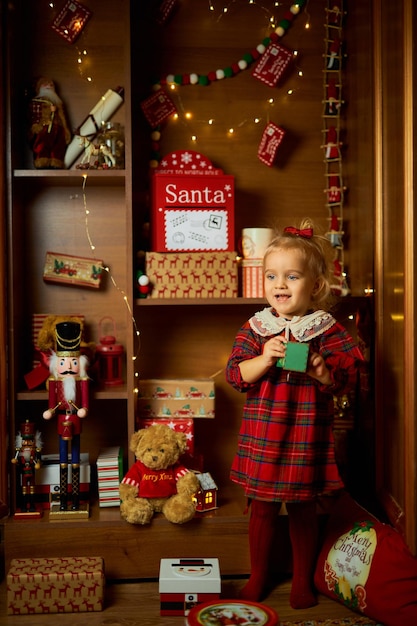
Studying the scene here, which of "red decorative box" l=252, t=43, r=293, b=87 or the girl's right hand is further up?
"red decorative box" l=252, t=43, r=293, b=87

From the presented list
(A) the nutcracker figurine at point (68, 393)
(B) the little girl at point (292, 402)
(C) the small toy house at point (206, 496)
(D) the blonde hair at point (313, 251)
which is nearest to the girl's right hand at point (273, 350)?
(B) the little girl at point (292, 402)

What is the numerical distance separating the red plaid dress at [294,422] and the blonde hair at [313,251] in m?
0.09

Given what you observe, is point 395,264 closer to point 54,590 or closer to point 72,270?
point 72,270

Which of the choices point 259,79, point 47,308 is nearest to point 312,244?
point 259,79

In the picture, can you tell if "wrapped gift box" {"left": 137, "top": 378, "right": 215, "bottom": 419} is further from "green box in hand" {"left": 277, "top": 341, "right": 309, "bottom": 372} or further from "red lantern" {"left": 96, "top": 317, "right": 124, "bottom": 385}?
"green box in hand" {"left": 277, "top": 341, "right": 309, "bottom": 372}

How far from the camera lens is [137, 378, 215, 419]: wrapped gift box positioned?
2.33 m

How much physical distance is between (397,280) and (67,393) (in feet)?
3.28

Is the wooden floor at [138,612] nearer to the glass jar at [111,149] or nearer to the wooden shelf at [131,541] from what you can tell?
the wooden shelf at [131,541]

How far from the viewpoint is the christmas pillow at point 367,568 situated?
5.82 ft

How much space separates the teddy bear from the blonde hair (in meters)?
0.59

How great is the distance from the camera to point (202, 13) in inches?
97.8

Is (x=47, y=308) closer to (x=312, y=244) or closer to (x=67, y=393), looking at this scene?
(x=67, y=393)

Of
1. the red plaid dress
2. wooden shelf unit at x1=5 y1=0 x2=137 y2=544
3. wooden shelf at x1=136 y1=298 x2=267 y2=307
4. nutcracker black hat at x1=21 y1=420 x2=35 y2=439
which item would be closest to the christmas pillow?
the red plaid dress

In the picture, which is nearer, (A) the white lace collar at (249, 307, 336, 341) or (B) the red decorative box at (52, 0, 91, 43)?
(A) the white lace collar at (249, 307, 336, 341)
